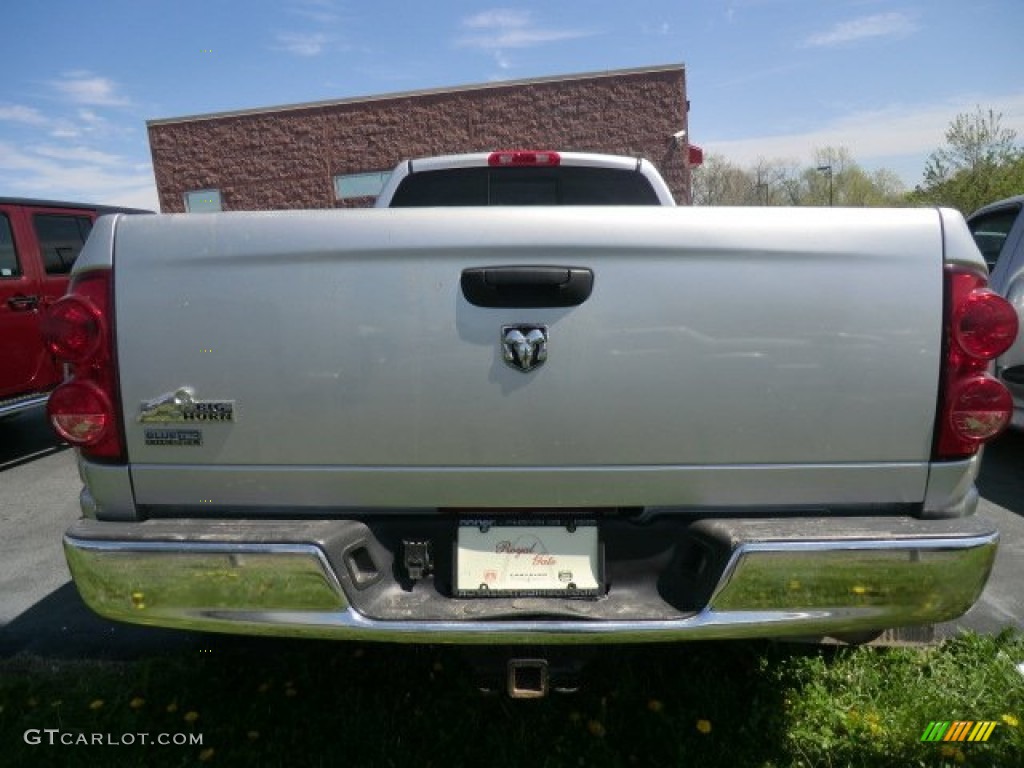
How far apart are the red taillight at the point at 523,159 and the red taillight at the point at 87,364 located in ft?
7.38

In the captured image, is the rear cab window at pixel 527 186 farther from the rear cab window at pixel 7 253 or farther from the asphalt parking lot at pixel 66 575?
the rear cab window at pixel 7 253

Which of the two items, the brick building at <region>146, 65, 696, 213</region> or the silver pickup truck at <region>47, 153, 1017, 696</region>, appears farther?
the brick building at <region>146, 65, 696, 213</region>

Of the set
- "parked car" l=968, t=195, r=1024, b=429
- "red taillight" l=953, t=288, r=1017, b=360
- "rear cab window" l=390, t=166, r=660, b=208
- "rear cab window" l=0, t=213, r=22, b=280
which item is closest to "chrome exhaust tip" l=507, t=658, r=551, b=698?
"red taillight" l=953, t=288, r=1017, b=360

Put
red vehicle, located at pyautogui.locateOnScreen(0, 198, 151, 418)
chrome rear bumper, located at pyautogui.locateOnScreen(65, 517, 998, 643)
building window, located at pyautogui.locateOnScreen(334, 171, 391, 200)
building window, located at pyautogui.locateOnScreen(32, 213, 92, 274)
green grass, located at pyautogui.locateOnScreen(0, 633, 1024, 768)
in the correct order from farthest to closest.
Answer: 1. building window, located at pyautogui.locateOnScreen(334, 171, 391, 200)
2. building window, located at pyautogui.locateOnScreen(32, 213, 92, 274)
3. red vehicle, located at pyautogui.locateOnScreen(0, 198, 151, 418)
4. green grass, located at pyautogui.locateOnScreen(0, 633, 1024, 768)
5. chrome rear bumper, located at pyautogui.locateOnScreen(65, 517, 998, 643)

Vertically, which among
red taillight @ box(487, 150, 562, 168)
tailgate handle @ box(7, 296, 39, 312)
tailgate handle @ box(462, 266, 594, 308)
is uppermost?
red taillight @ box(487, 150, 562, 168)

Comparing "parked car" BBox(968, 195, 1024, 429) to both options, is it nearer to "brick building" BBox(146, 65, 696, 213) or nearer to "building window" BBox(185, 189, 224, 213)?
"brick building" BBox(146, 65, 696, 213)

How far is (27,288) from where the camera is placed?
593cm

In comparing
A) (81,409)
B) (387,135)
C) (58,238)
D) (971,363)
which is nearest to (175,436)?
(81,409)

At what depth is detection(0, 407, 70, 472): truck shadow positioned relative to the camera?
19.9 feet

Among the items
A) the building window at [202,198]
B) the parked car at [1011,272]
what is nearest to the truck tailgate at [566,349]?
the parked car at [1011,272]

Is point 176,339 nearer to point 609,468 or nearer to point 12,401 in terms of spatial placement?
point 609,468

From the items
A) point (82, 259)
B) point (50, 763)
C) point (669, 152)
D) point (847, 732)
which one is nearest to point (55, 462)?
point (50, 763)

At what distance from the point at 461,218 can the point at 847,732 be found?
6.68 ft

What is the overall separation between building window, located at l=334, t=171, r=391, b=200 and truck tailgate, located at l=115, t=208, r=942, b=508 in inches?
860
